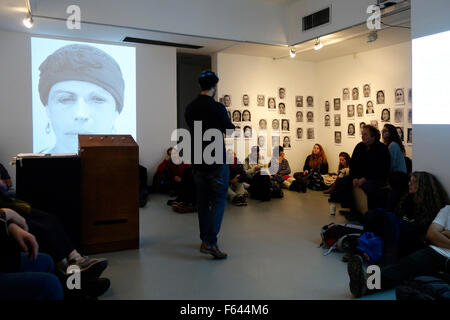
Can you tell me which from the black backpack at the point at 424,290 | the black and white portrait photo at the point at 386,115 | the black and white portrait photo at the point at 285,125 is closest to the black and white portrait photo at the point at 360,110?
the black and white portrait photo at the point at 386,115

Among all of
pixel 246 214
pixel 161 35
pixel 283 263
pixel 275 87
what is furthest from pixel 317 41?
pixel 283 263

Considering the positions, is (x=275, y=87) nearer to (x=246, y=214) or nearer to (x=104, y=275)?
(x=246, y=214)

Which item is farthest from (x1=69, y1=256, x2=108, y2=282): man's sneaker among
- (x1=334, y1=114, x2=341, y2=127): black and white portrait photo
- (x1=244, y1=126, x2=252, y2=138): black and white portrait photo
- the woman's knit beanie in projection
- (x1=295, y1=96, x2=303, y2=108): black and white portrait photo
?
(x1=295, y1=96, x2=303, y2=108): black and white portrait photo

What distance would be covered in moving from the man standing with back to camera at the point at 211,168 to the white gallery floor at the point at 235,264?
0.28 meters

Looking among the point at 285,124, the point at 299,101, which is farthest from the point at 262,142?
the point at 299,101

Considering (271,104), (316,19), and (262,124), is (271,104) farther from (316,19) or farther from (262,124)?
(316,19)

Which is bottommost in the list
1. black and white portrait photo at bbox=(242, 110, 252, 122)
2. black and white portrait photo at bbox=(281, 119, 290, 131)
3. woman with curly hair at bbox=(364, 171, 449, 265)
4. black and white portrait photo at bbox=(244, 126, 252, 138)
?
woman with curly hair at bbox=(364, 171, 449, 265)

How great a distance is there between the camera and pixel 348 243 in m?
4.06

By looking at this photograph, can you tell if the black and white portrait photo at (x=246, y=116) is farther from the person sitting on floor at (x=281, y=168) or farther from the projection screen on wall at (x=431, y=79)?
the projection screen on wall at (x=431, y=79)

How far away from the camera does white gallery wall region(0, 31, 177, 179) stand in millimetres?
7020

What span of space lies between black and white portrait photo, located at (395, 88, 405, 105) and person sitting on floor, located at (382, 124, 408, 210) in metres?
2.44

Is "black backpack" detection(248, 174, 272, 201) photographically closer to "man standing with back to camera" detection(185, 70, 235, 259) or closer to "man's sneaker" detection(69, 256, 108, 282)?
"man standing with back to camera" detection(185, 70, 235, 259)

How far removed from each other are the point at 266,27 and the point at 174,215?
15.1ft

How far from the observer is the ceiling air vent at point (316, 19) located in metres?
7.23
